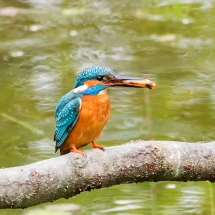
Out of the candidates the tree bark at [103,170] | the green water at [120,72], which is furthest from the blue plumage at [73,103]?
the green water at [120,72]

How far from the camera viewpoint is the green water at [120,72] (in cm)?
410

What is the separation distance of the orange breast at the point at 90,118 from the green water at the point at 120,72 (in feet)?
2.98

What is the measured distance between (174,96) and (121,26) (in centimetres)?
193

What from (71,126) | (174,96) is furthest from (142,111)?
Answer: (71,126)

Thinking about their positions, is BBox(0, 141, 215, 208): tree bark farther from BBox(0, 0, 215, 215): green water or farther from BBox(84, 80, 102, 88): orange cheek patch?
BBox(0, 0, 215, 215): green water

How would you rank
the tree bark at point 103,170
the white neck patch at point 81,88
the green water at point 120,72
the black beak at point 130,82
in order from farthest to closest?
the green water at point 120,72 → the white neck patch at point 81,88 → the black beak at point 130,82 → the tree bark at point 103,170

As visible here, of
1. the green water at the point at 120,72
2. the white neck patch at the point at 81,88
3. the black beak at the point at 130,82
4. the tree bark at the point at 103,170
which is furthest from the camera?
the green water at the point at 120,72

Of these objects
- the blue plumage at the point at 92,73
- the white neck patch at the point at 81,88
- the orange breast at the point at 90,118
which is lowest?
the orange breast at the point at 90,118

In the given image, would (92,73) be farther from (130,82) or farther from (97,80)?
(130,82)

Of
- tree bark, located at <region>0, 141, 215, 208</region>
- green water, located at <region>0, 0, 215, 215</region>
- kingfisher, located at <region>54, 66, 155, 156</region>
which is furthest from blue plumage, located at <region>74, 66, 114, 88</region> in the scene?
green water, located at <region>0, 0, 215, 215</region>

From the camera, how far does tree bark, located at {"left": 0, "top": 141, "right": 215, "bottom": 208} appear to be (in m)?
2.08

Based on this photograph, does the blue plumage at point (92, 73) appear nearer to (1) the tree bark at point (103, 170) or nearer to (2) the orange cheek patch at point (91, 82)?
(2) the orange cheek patch at point (91, 82)

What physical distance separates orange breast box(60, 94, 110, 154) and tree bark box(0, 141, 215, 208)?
19 centimetres

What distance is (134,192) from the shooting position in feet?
13.4
